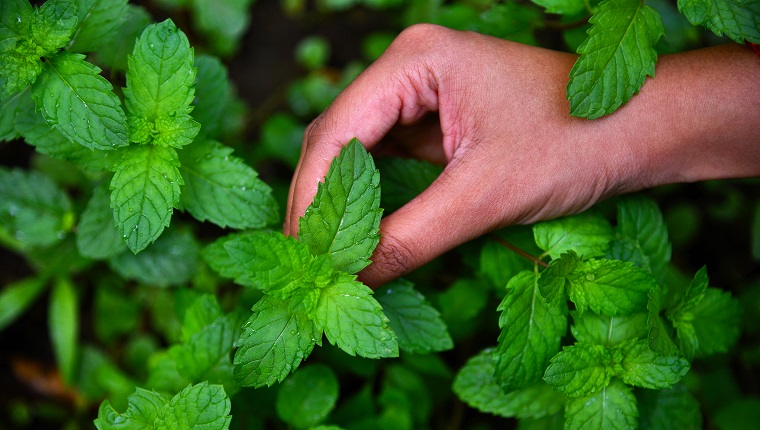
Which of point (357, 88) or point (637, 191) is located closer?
point (357, 88)

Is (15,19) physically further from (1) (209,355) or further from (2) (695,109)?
(2) (695,109)

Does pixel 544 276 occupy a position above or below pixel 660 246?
above

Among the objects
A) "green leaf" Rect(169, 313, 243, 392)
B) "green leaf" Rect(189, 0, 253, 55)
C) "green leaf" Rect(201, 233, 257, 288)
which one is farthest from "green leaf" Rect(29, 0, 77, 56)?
"green leaf" Rect(189, 0, 253, 55)

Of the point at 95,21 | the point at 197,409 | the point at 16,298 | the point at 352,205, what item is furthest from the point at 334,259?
the point at 16,298

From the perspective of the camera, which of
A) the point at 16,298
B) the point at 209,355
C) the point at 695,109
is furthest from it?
the point at 16,298

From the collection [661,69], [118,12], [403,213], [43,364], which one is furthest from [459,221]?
[43,364]

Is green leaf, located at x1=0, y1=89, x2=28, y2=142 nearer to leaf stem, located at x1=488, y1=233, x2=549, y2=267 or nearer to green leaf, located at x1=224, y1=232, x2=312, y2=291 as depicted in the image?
green leaf, located at x1=224, y1=232, x2=312, y2=291

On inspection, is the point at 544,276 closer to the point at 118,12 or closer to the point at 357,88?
the point at 357,88
